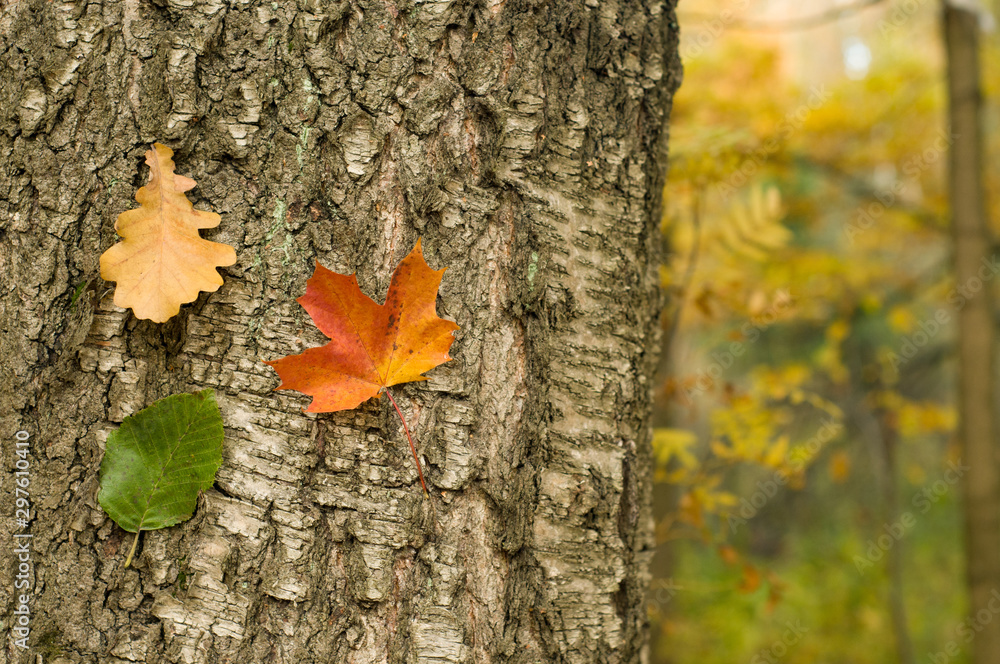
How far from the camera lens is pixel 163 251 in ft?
2.83

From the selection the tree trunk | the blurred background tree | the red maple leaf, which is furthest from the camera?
the tree trunk

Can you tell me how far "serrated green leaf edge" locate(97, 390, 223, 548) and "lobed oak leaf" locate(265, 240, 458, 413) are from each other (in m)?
0.14

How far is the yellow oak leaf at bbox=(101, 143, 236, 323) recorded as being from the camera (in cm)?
85

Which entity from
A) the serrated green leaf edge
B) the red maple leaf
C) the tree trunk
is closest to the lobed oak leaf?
the red maple leaf

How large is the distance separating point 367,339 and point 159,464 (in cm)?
35

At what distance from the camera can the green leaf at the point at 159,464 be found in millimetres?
882

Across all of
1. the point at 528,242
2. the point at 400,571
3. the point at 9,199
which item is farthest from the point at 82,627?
the point at 528,242

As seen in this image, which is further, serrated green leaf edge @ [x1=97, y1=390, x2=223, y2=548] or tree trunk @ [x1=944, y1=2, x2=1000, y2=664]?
tree trunk @ [x1=944, y1=2, x2=1000, y2=664]

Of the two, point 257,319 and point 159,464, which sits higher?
point 257,319

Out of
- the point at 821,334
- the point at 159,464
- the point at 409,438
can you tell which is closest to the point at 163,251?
the point at 159,464

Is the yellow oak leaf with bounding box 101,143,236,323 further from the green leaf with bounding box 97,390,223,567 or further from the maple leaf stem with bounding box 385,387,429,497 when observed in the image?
the maple leaf stem with bounding box 385,387,429,497

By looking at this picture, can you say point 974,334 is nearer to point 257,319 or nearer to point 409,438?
point 409,438

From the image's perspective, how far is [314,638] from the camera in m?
0.88

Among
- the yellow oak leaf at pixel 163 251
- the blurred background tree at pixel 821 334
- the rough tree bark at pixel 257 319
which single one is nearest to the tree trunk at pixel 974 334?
the blurred background tree at pixel 821 334
